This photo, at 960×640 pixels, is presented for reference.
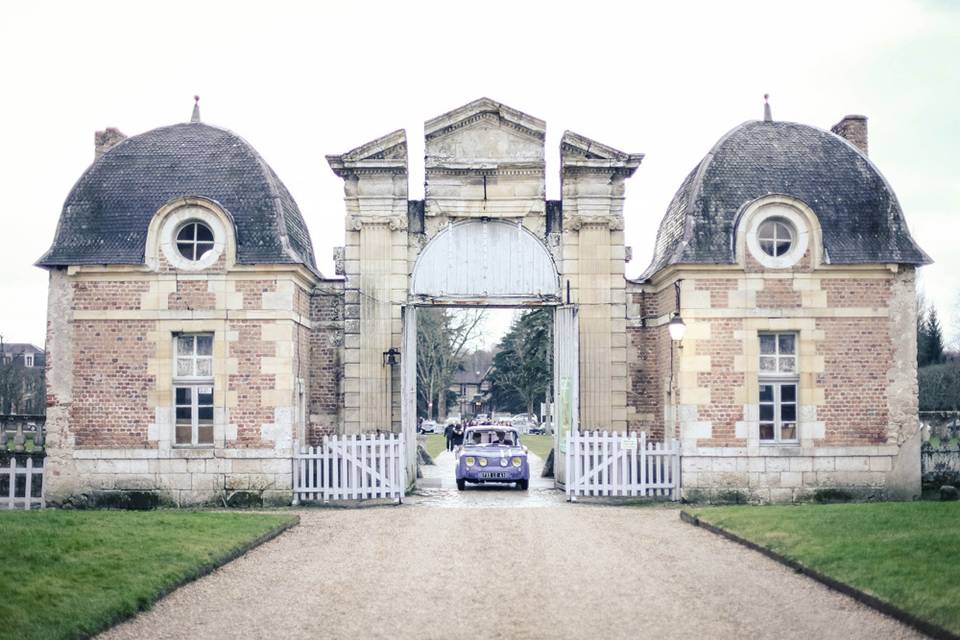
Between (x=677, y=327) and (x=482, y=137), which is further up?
(x=482, y=137)

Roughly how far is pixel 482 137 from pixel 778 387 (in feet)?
25.4

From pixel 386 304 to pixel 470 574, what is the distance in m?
9.81

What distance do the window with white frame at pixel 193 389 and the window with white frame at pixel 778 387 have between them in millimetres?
10395

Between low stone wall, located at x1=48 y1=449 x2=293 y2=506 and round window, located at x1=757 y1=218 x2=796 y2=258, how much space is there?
9917 mm

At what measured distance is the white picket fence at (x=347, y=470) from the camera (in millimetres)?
18344

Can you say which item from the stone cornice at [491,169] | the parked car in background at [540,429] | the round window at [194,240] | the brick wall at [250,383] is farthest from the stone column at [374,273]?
the parked car in background at [540,429]

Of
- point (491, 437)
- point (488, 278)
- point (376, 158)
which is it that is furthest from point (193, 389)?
point (491, 437)

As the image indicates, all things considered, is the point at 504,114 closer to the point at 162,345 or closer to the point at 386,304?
the point at 386,304

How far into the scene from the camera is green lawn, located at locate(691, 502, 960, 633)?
355 inches

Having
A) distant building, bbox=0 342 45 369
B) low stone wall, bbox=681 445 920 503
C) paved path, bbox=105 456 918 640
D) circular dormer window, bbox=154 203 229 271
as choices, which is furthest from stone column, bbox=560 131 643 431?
distant building, bbox=0 342 45 369

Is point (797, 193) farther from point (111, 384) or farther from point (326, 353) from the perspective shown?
point (111, 384)

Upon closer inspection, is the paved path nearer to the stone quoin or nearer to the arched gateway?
the stone quoin

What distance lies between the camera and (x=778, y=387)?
1880 cm

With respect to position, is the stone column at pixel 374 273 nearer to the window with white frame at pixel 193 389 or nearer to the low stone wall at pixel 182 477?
the low stone wall at pixel 182 477
